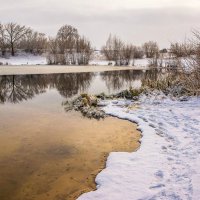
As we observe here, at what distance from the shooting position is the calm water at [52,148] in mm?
6039

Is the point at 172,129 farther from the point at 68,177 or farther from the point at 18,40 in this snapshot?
the point at 18,40

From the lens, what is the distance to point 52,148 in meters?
8.17

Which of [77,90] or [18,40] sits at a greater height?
[18,40]

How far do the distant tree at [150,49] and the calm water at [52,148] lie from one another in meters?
48.5

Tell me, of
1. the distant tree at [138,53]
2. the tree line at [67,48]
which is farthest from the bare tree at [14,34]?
the distant tree at [138,53]

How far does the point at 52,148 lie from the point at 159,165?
9.21ft

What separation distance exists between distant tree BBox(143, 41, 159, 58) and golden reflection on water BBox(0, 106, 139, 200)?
48878 mm

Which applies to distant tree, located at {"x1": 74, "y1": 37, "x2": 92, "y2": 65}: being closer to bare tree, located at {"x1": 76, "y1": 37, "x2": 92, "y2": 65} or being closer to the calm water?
bare tree, located at {"x1": 76, "y1": 37, "x2": 92, "y2": 65}

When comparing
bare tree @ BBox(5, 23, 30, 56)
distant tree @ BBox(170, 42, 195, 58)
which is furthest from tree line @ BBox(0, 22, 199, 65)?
distant tree @ BBox(170, 42, 195, 58)

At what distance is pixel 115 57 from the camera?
57.3 metres

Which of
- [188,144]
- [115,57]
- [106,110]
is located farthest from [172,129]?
[115,57]

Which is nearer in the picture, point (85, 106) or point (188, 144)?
point (188, 144)

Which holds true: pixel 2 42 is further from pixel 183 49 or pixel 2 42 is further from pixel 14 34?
pixel 183 49

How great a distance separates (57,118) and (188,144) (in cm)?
512
